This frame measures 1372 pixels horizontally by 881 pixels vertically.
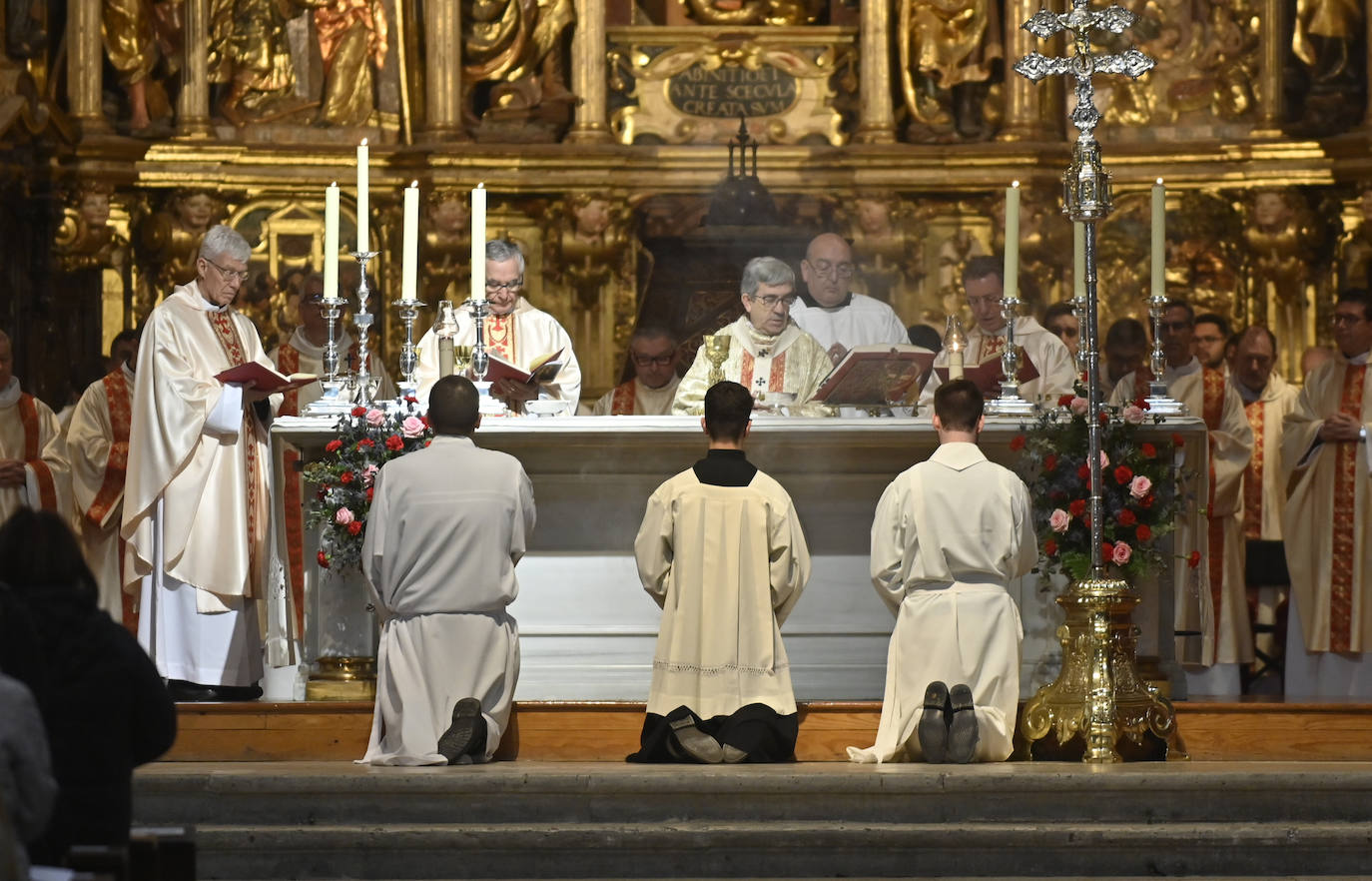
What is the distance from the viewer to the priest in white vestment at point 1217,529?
1104 centimetres

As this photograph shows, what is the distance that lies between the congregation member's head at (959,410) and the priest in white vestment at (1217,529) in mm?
2549

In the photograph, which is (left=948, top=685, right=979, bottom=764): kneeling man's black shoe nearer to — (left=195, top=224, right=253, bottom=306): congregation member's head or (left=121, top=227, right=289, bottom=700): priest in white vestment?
(left=121, top=227, right=289, bottom=700): priest in white vestment

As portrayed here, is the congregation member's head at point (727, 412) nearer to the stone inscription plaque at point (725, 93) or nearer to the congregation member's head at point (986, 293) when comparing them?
the congregation member's head at point (986, 293)

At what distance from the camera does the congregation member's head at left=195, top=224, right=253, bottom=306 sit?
964cm

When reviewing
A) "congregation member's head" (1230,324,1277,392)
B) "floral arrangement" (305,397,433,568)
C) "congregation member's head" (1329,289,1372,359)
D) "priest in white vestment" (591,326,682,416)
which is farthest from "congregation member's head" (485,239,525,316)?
"congregation member's head" (1230,324,1277,392)

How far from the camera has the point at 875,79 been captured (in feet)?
44.0

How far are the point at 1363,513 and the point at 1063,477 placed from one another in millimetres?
2408

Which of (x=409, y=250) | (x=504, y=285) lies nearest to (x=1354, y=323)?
(x=504, y=285)

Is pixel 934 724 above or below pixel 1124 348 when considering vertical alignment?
below

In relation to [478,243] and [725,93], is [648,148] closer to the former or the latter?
[725,93]

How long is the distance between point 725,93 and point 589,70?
0.85 meters

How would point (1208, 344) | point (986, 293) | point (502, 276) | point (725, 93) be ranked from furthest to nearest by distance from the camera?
point (725, 93) → point (1208, 344) → point (986, 293) → point (502, 276)

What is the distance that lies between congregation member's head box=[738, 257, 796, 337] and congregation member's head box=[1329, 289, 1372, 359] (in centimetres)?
261

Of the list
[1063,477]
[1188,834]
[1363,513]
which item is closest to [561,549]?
[1063,477]
